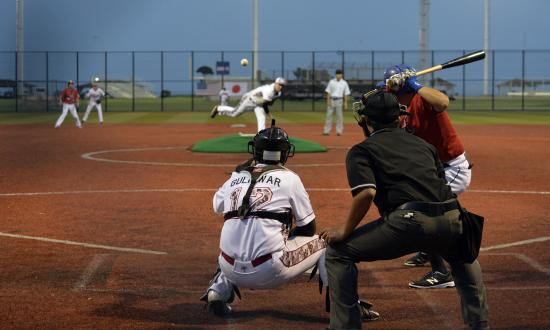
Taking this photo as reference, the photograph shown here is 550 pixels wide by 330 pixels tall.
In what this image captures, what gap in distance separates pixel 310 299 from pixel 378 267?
5.75 feet

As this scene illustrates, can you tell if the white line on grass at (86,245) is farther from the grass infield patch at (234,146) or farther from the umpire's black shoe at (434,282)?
the grass infield patch at (234,146)

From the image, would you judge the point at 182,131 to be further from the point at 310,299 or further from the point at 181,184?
the point at 310,299

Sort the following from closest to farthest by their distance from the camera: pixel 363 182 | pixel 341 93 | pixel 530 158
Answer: pixel 363 182, pixel 530 158, pixel 341 93

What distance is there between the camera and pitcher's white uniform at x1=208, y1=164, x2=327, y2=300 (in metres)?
7.09

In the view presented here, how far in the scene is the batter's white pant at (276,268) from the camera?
23.5 ft

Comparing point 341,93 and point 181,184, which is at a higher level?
point 341,93

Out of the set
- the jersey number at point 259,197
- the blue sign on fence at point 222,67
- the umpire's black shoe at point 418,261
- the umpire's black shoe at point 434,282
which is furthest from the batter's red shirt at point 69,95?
the jersey number at point 259,197

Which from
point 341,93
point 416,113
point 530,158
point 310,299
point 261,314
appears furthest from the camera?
point 341,93

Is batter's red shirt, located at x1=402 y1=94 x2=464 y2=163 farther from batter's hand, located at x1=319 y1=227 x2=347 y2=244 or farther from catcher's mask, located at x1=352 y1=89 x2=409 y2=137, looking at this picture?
batter's hand, located at x1=319 y1=227 x2=347 y2=244

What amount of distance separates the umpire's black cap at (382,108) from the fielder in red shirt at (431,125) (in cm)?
182

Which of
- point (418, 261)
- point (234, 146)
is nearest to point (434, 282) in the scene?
point (418, 261)

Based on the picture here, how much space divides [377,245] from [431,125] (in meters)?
3.25

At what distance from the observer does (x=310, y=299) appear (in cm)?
820

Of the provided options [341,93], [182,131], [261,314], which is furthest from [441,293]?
[182,131]
